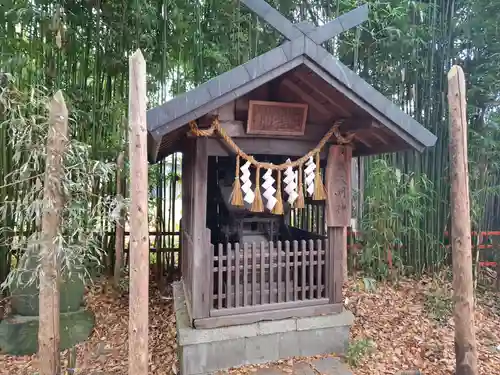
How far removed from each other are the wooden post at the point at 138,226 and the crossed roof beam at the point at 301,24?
1244 millimetres

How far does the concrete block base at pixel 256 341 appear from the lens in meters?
3.53

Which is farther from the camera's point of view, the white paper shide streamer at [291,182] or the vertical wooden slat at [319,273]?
the vertical wooden slat at [319,273]

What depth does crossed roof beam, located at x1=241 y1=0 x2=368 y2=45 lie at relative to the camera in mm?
3102

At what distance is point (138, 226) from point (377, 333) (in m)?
3.62

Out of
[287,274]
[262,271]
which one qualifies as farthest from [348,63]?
[262,271]

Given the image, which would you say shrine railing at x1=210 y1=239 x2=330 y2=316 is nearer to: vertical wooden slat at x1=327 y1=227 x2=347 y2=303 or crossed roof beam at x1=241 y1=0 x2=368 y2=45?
vertical wooden slat at x1=327 y1=227 x2=347 y2=303

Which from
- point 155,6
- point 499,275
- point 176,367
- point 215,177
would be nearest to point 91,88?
point 155,6

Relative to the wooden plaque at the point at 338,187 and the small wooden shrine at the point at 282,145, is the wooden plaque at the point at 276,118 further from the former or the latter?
the wooden plaque at the point at 338,187

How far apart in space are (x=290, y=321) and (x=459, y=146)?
8.63 feet

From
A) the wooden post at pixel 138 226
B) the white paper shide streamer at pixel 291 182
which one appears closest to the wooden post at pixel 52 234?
the wooden post at pixel 138 226

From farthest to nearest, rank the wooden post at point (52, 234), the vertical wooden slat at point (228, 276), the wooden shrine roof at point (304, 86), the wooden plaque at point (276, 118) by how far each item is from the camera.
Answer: the vertical wooden slat at point (228, 276)
the wooden plaque at point (276, 118)
the wooden shrine roof at point (304, 86)
the wooden post at point (52, 234)

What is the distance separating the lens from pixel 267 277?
13.2 feet

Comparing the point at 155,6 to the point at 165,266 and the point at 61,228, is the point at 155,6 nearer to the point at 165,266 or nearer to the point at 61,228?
the point at 61,228

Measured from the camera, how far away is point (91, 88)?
535cm
